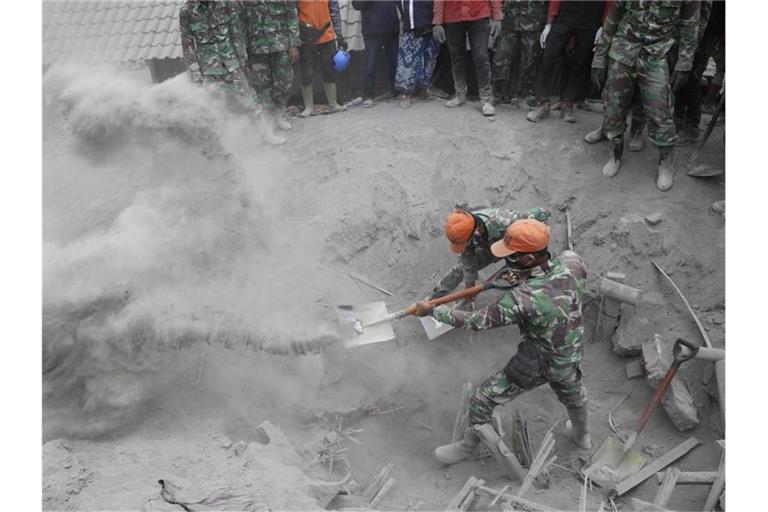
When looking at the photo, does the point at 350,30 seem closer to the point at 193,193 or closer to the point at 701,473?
the point at 193,193

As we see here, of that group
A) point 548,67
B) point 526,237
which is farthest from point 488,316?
point 548,67

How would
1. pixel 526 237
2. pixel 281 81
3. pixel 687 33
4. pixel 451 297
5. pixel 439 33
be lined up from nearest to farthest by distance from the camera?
pixel 526 237, pixel 451 297, pixel 687 33, pixel 439 33, pixel 281 81

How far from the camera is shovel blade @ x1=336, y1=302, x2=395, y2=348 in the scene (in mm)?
4500

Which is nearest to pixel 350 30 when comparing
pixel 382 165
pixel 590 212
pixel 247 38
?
pixel 247 38

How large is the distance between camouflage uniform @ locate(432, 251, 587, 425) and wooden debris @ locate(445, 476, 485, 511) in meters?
0.56

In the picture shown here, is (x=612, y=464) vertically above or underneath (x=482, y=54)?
Result: underneath

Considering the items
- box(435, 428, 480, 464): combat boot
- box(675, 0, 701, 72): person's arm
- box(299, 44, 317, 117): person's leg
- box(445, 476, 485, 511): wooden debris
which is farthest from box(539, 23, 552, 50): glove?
box(445, 476, 485, 511): wooden debris

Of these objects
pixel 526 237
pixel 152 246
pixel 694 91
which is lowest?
pixel 152 246

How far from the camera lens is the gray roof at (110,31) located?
895cm

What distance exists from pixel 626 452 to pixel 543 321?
1.44 metres

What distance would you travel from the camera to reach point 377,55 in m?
7.28

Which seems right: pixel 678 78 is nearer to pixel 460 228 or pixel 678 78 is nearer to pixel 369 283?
pixel 460 228

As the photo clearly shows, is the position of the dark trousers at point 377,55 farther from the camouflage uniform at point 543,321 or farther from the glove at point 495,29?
the camouflage uniform at point 543,321

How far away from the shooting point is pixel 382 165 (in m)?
5.96
